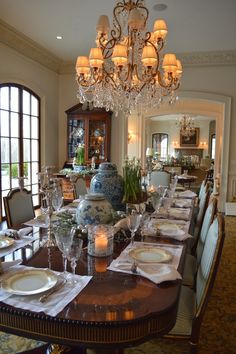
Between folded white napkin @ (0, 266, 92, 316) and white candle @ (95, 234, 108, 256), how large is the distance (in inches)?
14.4

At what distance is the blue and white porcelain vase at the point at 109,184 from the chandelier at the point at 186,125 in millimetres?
13505

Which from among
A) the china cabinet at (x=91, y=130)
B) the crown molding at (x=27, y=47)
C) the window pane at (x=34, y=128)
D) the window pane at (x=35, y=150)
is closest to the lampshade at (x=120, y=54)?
the crown molding at (x=27, y=47)

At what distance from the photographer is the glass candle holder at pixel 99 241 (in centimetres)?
167

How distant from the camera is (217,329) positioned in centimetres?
224

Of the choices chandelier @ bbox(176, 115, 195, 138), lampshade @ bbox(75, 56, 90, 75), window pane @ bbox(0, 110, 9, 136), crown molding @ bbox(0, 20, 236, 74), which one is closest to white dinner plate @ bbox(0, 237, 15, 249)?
lampshade @ bbox(75, 56, 90, 75)

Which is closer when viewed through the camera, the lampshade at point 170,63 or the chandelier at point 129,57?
the chandelier at point 129,57

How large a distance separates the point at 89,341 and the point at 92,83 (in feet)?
10.8

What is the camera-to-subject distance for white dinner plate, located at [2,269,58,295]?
126cm

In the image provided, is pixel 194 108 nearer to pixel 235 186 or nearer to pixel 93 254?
pixel 235 186

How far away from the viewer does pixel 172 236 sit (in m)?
2.03

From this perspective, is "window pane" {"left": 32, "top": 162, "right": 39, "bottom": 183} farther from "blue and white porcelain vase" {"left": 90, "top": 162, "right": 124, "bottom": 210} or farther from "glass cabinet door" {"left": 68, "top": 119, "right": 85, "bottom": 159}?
"blue and white porcelain vase" {"left": 90, "top": 162, "right": 124, "bottom": 210}

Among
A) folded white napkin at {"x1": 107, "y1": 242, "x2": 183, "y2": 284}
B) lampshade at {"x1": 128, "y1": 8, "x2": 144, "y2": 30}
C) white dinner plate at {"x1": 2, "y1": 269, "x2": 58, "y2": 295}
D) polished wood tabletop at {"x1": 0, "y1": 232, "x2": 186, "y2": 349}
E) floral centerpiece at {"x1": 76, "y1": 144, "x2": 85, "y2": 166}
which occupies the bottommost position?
polished wood tabletop at {"x1": 0, "y1": 232, "x2": 186, "y2": 349}

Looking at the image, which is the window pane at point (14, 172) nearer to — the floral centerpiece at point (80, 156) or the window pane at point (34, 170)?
the window pane at point (34, 170)

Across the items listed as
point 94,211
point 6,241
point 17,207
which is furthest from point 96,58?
point 6,241
